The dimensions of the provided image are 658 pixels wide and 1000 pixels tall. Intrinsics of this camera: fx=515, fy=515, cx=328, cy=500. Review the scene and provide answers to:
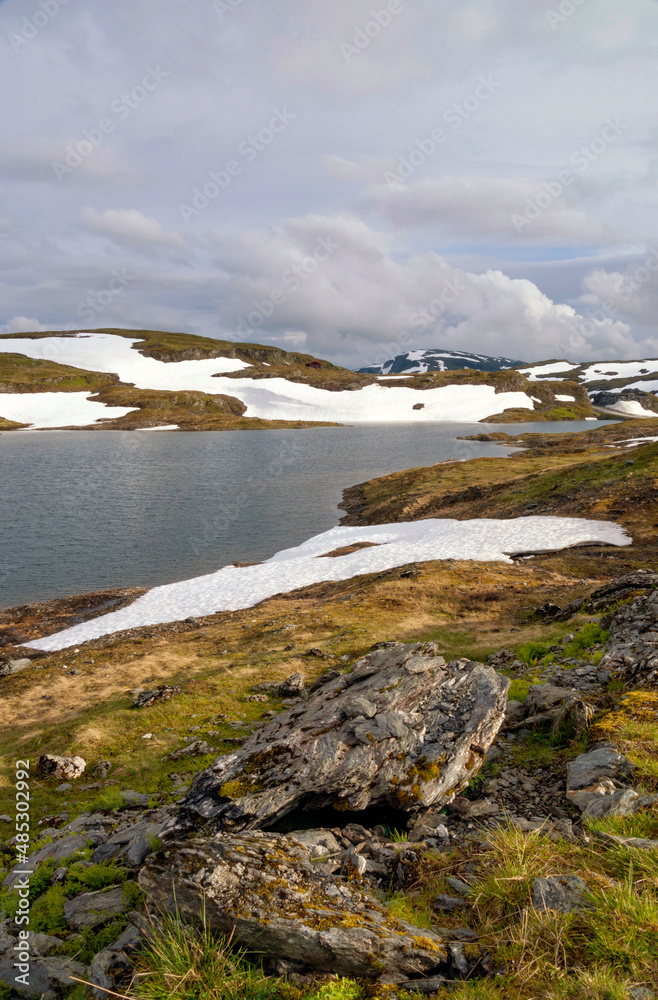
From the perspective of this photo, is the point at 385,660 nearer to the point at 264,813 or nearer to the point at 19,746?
the point at 264,813

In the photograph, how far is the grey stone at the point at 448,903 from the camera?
548 centimetres

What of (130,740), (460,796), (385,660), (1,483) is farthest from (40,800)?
(1,483)

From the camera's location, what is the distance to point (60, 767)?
12852 mm

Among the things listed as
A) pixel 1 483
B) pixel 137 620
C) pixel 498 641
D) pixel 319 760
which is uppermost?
pixel 1 483

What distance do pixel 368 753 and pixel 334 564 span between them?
28.6 m

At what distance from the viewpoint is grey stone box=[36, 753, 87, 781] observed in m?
12.8

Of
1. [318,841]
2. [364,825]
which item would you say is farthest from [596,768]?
[318,841]

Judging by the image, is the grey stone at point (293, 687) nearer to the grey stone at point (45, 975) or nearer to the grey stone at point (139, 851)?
the grey stone at point (139, 851)

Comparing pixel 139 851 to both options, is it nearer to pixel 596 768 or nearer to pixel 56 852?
pixel 56 852

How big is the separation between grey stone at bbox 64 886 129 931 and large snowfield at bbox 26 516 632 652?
22879mm

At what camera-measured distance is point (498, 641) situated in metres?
17.9

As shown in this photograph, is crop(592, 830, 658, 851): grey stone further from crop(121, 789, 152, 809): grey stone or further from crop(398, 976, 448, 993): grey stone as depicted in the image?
crop(121, 789, 152, 809): grey stone

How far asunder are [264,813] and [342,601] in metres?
20.4

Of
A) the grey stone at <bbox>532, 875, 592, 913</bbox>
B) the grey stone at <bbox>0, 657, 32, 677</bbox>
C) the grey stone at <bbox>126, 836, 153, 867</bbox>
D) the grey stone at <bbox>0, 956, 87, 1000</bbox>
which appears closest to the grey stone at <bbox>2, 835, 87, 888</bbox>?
the grey stone at <bbox>126, 836, 153, 867</bbox>
